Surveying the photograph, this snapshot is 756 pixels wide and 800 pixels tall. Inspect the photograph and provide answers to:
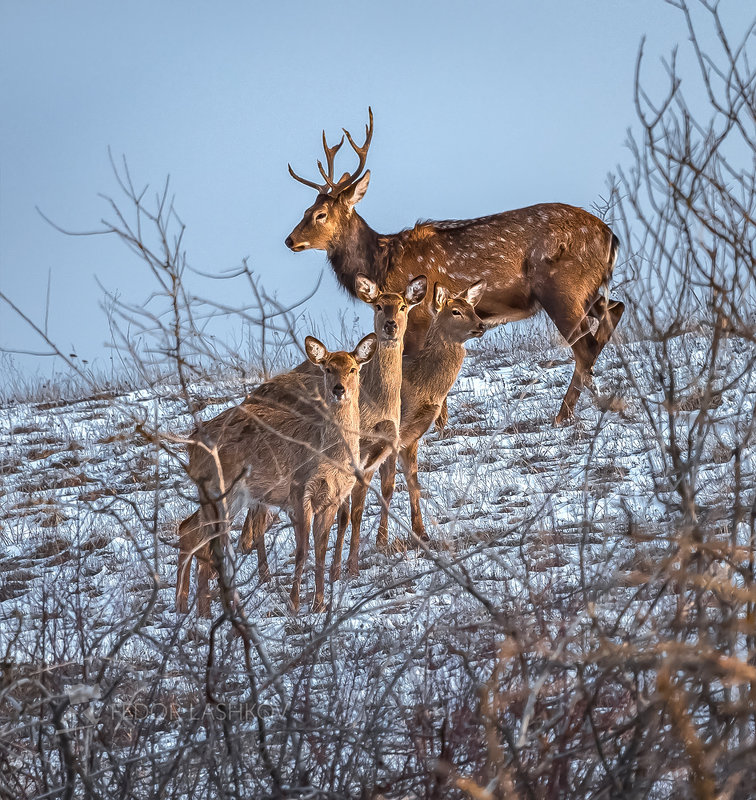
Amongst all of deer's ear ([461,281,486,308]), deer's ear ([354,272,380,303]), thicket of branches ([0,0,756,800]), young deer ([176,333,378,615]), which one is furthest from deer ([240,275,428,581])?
thicket of branches ([0,0,756,800])

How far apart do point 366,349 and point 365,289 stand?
4.03 ft

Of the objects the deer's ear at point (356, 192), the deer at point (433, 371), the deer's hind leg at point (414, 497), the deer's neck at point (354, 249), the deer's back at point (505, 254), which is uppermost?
the deer's ear at point (356, 192)

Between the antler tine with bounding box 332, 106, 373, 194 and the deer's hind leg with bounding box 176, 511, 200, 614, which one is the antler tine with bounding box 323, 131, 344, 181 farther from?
the deer's hind leg with bounding box 176, 511, 200, 614

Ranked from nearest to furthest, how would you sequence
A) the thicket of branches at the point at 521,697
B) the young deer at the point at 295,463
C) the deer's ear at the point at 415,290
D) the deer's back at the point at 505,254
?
the thicket of branches at the point at 521,697
the young deer at the point at 295,463
the deer's ear at the point at 415,290
the deer's back at the point at 505,254

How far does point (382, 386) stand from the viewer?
24.2 ft

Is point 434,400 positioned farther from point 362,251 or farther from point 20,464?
point 20,464

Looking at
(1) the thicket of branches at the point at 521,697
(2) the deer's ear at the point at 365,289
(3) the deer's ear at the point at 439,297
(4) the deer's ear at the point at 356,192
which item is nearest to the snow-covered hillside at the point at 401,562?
(1) the thicket of branches at the point at 521,697

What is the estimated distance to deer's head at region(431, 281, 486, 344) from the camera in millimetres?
8117

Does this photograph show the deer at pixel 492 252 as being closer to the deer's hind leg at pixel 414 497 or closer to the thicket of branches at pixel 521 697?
the deer's hind leg at pixel 414 497

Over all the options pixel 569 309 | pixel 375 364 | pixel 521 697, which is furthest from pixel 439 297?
pixel 521 697

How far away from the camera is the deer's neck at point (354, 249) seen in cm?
1080

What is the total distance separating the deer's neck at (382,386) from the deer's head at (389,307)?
11 cm

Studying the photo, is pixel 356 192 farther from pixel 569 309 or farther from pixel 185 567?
pixel 185 567

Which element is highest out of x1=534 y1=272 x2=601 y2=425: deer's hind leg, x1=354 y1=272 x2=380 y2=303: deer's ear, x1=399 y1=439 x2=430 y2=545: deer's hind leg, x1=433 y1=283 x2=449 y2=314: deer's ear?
x1=534 y1=272 x2=601 y2=425: deer's hind leg
